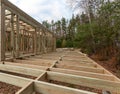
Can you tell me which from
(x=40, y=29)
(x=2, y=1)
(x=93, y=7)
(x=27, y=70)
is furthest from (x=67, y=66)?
(x=93, y=7)

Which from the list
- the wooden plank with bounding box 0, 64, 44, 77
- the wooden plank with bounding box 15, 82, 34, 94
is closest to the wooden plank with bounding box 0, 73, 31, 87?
the wooden plank with bounding box 15, 82, 34, 94

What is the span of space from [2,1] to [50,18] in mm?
42896

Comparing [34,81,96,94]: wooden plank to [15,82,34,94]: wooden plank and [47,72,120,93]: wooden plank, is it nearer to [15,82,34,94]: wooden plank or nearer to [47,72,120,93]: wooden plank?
[15,82,34,94]: wooden plank

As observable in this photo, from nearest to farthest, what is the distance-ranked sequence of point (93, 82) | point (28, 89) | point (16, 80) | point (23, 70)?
point (28, 89)
point (16, 80)
point (93, 82)
point (23, 70)

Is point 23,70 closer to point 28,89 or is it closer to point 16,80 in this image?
point 16,80

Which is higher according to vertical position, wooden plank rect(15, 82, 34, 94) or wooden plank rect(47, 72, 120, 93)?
wooden plank rect(15, 82, 34, 94)

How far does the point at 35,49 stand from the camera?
8742 millimetres

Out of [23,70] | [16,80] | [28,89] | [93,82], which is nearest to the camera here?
[28,89]

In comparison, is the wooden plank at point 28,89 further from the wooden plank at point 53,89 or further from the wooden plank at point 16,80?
the wooden plank at point 16,80

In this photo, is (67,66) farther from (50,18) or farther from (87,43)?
(50,18)

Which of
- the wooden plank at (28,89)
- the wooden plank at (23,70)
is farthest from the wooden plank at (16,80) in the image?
the wooden plank at (23,70)

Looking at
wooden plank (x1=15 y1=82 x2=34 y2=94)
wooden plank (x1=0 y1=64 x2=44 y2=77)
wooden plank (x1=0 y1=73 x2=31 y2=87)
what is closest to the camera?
wooden plank (x1=15 y1=82 x2=34 y2=94)

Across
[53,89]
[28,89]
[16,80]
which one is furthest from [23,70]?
[53,89]

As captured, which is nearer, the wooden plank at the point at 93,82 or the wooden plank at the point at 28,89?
the wooden plank at the point at 28,89
